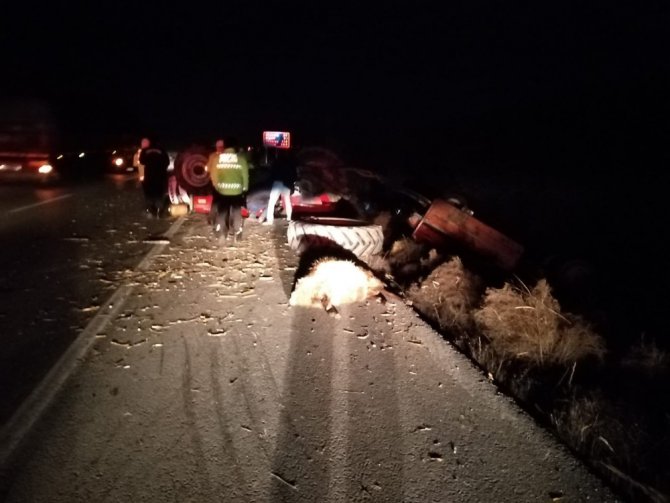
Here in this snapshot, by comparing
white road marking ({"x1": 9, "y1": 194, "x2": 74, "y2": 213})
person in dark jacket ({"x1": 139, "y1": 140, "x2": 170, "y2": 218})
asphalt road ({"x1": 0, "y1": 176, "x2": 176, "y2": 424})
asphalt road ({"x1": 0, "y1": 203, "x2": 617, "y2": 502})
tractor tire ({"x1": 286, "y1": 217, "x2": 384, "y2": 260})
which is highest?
person in dark jacket ({"x1": 139, "y1": 140, "x2": 170, "y2": 218})

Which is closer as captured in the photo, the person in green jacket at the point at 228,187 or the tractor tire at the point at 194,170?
the person in green jacket at the point at 228,187

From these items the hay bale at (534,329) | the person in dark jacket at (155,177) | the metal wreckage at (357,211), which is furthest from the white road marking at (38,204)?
the hay bale at (534,329)

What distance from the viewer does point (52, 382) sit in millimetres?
3855

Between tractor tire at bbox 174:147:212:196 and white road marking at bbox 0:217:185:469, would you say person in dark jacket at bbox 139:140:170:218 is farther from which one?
white road marking at bbox 0:217:185:469

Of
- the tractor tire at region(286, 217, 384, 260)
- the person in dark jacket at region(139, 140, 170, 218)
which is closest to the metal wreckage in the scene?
the tractor tire at region(286, 217, 384, 260)

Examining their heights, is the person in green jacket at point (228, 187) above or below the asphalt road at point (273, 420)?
above

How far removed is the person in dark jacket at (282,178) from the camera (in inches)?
362

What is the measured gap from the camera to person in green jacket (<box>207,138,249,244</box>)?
8.02 meters

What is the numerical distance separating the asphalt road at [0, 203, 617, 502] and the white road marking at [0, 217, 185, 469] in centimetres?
2

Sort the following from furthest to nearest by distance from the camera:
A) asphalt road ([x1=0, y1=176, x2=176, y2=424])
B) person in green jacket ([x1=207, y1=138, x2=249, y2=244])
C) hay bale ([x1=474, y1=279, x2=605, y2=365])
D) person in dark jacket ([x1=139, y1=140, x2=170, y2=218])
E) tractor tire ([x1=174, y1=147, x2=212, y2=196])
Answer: tractor tire ([x1=174, y1=147, x2=212, y2=196])
person in dark jacket ([x1=139, y1=140, x2=170, y2=218])
person in green jacket ([x1=207, y1=138, x2=249, y2=244])
hay bale ([x1=474, y1=279, x2=605, y2=365])
asphalt road ([x1=0, y1=176, x2=176, y2=424])

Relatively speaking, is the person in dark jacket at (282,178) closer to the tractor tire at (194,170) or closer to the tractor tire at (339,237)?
the tractor tire at (194,170)

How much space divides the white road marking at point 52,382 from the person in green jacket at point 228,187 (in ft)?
8.67

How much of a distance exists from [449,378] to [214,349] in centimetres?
221

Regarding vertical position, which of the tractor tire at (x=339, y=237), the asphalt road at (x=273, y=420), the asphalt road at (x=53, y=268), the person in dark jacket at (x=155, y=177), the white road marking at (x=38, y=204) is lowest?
the asphalt road at (x=273, y=420)
